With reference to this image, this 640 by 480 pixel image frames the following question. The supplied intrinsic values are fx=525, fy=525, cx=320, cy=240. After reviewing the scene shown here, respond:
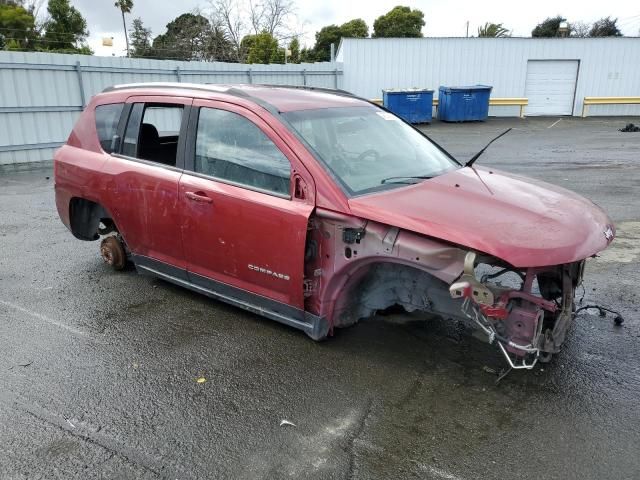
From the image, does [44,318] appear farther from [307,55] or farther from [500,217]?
[307,55]

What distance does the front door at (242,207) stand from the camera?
11.5ft

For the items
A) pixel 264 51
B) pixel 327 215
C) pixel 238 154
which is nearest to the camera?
pixel 327 215

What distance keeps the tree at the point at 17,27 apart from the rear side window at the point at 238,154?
1575 inches

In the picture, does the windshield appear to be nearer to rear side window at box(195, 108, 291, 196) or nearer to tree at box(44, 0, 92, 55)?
rear side window at box(195, 108, 291, 196)

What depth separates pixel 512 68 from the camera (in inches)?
952

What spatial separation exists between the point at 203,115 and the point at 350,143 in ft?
3.79

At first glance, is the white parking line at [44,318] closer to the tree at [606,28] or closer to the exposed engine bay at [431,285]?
the exposed engine bay at [431,285]

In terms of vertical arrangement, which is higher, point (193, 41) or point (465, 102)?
point (193, 41)

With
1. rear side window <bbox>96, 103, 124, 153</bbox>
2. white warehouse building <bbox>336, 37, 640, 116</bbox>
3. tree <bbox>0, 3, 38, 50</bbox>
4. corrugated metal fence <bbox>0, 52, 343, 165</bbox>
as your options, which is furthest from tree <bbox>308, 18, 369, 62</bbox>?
rear side window <bbox>96, 103, 124, 153</bbox>

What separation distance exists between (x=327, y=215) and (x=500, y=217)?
3.43 ft

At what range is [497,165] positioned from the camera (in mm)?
12016

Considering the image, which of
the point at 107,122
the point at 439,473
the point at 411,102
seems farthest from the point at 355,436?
the point at 411,102

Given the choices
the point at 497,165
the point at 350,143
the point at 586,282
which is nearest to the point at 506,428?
the point at 350,143

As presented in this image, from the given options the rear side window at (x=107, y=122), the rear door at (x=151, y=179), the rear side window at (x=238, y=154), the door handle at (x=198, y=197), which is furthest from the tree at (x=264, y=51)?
the door handle at (x=198, y=197)
